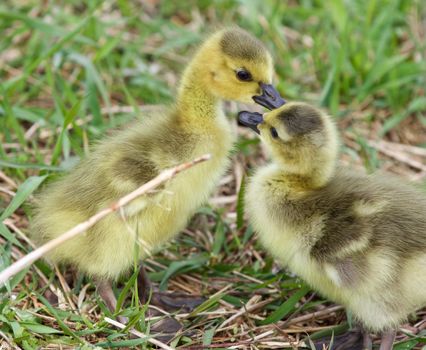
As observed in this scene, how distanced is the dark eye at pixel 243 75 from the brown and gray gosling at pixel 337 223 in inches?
6.5

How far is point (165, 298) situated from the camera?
291 cm

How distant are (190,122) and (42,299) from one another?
29.1 inches

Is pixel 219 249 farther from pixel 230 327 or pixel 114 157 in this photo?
pixel 114 157

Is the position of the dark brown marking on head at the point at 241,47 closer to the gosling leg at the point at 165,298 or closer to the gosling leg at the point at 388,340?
the gosling leg at the point at 165,298

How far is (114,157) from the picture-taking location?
8.62ft

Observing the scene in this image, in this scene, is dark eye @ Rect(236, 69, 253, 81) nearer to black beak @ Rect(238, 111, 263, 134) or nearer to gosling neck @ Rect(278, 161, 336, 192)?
black beak @ Rect(238, 111, 263, 134)

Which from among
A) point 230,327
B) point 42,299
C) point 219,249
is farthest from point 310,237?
point 42,299

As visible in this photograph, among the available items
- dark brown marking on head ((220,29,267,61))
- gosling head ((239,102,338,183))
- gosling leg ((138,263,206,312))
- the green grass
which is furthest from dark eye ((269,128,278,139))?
gosling leg ((138,263,206,312))

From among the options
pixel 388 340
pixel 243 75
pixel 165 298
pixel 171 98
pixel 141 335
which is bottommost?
pixel 165 298

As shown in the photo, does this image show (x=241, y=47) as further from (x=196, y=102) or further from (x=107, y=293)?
(x=107, y=293)

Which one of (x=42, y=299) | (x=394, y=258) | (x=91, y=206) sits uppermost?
(x=394, y=258)

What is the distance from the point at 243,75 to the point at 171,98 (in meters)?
0.37

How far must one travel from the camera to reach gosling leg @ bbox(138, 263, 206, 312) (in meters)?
2.88

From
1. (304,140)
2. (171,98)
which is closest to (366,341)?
(304,140)
